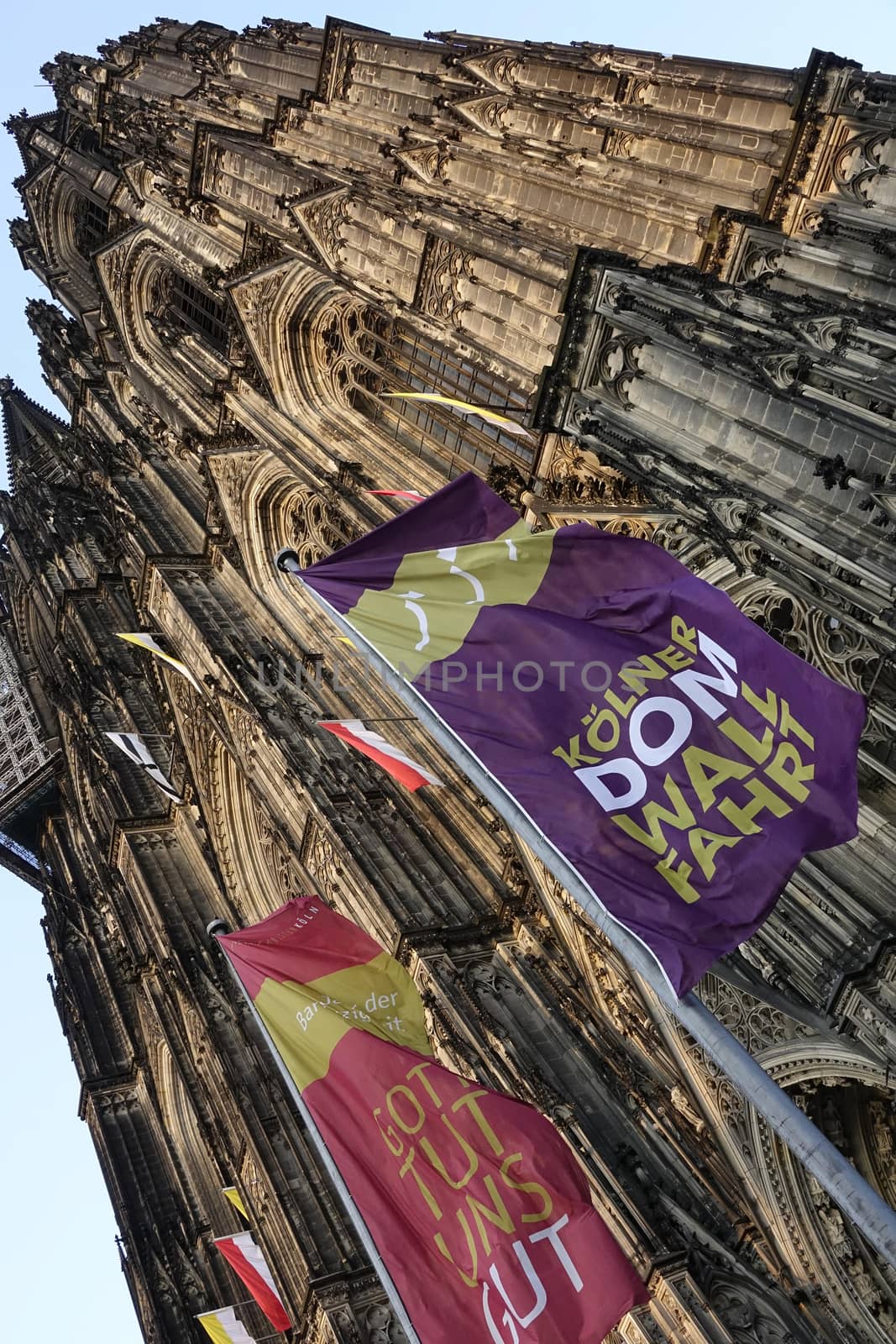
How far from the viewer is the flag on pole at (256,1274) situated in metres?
25.2

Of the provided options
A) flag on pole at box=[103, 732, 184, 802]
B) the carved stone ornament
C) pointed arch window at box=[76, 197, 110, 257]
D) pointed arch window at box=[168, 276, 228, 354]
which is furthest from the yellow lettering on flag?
pointed arch window at box=[76, 197, 110, 257]

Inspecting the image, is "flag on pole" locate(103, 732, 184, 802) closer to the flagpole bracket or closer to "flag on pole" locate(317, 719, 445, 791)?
"flag on pole" locate(317, 719, 445, 791)

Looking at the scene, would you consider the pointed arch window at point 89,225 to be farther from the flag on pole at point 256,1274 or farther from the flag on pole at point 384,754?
the flag on pole at point 256,1274

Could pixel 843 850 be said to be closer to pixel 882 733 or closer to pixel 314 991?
pixel 882 733

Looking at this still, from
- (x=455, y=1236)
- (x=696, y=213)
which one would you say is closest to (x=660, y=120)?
(x=696, y=213)

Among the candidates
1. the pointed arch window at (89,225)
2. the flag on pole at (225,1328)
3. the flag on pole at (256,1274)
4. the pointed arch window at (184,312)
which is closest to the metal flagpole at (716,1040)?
the flag on pole at (256,1274)

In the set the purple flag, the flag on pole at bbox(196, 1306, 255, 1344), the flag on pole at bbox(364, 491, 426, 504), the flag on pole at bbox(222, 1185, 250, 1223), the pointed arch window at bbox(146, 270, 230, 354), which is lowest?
the flag on pole at bbox(196, 1306, 255, 1344)

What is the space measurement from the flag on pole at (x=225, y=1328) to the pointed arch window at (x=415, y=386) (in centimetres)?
2053

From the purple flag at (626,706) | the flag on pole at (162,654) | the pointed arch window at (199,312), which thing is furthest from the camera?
the pointed arch window at (199,312)

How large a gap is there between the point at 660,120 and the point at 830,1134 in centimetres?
2071

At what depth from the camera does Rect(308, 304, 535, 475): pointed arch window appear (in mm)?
26453

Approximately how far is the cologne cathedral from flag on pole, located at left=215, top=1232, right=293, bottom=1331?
1635mm

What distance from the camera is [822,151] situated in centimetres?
2270

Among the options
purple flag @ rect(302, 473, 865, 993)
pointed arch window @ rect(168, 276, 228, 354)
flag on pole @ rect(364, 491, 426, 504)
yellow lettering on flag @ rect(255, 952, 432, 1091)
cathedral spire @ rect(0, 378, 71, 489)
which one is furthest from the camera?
cathedral spire @ rect(0, 378, 71, 489)
